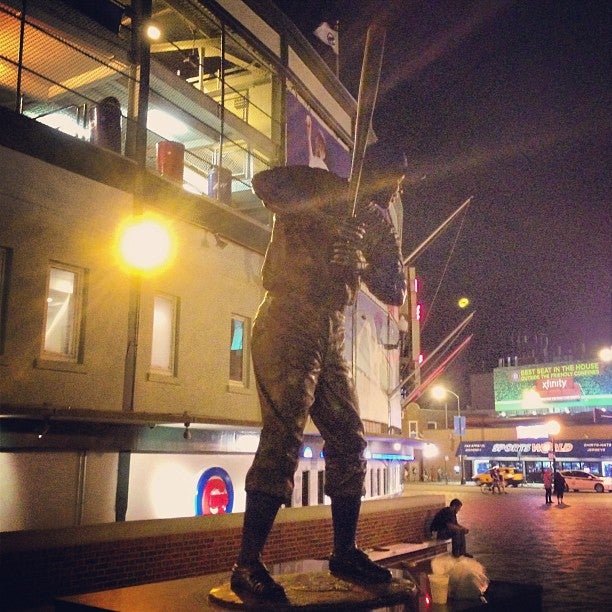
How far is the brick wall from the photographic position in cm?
661

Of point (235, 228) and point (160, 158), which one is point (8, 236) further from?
point (235, 228)

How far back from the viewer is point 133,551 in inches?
298

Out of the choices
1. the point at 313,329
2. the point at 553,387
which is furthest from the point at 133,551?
the point at 553,387

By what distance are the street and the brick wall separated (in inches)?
129

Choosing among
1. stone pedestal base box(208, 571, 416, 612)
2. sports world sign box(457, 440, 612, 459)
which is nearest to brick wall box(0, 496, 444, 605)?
stone pedestal base box(208, 571, 416, 612)

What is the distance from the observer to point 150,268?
1456 centimetres

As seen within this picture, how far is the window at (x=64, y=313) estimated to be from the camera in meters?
12.9

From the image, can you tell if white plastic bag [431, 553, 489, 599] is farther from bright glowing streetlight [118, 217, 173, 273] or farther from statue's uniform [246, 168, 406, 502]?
bright glowing streetlight [118, 217, 173, 273]

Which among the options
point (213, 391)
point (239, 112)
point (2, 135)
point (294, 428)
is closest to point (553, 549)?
point (213, 391)

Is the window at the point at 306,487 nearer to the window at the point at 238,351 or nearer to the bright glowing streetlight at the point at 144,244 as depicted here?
the window at the point at 238,351

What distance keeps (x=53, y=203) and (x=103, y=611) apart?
9469 millimetres

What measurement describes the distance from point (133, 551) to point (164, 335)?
8066 mm

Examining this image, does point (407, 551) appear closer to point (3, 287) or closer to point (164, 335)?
point (164, 335)

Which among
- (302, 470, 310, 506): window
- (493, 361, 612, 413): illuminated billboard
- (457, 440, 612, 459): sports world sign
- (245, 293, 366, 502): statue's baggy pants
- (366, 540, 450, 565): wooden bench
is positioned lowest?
(366, 540, 450, 565): wooden bench
